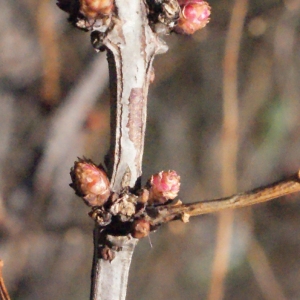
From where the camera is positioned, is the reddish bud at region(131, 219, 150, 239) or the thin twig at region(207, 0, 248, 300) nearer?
the reddish bud at region(131, 219, 150, 239)

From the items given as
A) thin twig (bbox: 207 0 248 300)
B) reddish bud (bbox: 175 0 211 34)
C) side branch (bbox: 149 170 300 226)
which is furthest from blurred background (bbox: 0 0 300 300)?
side branch (bbox: 149 170 300 226)

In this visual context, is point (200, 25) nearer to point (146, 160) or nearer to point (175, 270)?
point (146, 160)

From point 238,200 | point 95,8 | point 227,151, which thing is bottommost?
point 238,200

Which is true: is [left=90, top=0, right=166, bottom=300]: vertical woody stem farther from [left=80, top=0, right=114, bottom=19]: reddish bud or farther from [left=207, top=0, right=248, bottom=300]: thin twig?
[left=207, top=0, right=248, bottom=300]: thin twig

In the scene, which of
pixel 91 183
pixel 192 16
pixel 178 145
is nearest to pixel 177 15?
pixel 192 16

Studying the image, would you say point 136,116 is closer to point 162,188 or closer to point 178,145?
point 162,188

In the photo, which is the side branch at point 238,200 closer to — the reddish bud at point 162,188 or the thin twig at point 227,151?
the reddish bud at point 162,188

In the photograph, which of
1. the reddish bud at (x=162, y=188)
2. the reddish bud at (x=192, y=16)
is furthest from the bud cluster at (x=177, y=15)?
the reddish bud at (x=162, y=188)
